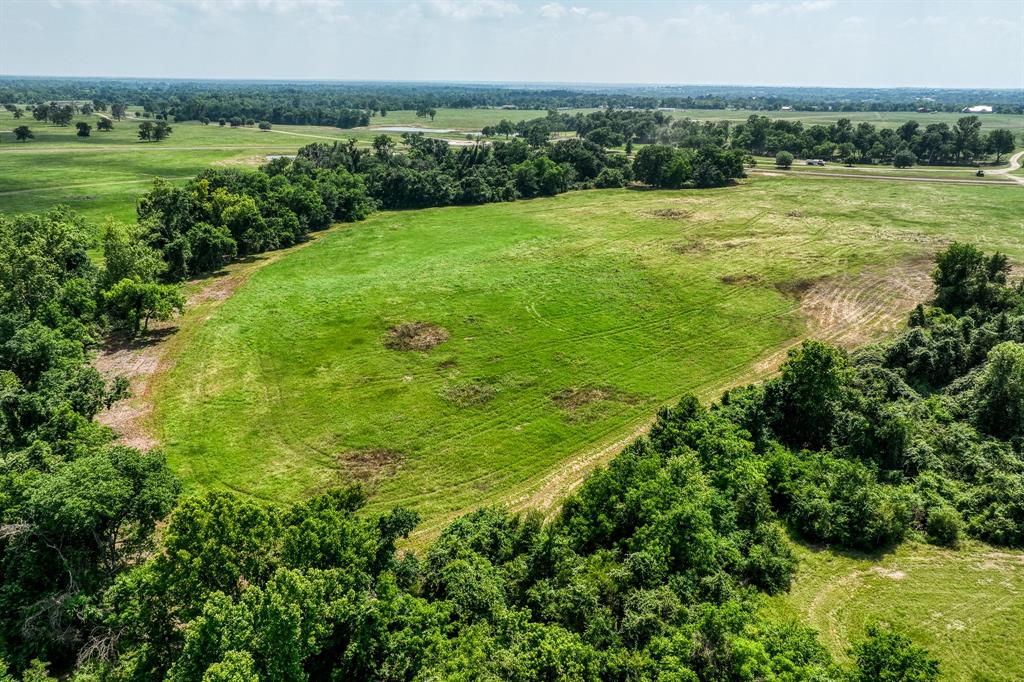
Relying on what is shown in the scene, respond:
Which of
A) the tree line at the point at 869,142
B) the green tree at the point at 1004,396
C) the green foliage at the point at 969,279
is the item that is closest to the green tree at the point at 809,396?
the green tree at the point at 1004,396

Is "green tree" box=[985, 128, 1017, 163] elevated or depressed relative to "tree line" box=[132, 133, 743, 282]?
elevated

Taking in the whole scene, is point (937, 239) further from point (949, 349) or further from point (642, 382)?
A: point (642, 382)

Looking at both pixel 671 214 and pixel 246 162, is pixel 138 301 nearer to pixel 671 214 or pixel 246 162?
pixel 671 214

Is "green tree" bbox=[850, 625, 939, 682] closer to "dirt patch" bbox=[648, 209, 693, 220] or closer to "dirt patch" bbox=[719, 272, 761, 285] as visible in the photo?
"dirt patch" bbox=[719, 272, 761, 285]

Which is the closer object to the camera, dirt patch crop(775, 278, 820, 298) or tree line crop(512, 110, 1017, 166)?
dirt patch crop(775, 278, 820, 298)

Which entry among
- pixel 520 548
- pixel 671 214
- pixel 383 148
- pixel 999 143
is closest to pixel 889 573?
pixel 520 548

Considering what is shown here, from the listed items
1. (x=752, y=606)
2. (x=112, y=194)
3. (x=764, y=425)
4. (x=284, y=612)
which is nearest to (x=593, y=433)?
(x=764, y=425)

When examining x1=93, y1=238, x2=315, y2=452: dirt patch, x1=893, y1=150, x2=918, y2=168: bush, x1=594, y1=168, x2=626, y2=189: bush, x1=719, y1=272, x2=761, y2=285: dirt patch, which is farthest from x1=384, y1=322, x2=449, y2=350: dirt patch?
x1=893, y1=150, x2=918, y2=168: bush
